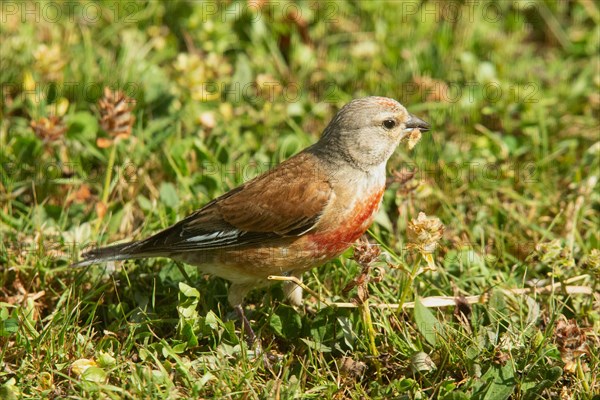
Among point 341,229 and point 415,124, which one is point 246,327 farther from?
point 415,124

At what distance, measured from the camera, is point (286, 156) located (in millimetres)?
5422

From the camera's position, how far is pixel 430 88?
19.2 ft

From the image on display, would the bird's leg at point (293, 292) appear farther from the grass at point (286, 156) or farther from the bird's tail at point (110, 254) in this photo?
the bird's tail at point (110, 254)

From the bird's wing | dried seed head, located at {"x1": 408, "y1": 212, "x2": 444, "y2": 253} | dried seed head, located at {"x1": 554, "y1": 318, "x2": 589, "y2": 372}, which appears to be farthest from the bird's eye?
dried seed head, located at {"x1": 554, "y1": 318, "x2": 589, "y2": 372}

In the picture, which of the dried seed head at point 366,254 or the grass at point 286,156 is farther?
the grass at point 286,156

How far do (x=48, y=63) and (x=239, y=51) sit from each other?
→ 1.54m

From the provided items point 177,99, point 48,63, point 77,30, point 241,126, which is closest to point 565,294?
point 241,126

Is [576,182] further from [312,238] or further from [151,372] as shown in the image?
[151,372]

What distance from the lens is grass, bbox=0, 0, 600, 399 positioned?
3854 mm

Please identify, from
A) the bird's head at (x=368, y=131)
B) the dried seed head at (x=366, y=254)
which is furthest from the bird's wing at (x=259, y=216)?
the dried seed head at (x=366, y=254)

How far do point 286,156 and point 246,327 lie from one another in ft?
4.89

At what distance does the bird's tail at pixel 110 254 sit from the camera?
429 cm

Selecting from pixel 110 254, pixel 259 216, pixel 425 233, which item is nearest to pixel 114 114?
pixel 110 254

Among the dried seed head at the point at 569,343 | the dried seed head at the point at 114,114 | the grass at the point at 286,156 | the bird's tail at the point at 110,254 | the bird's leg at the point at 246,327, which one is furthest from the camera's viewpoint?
the dried seed head at the point at 114,114
